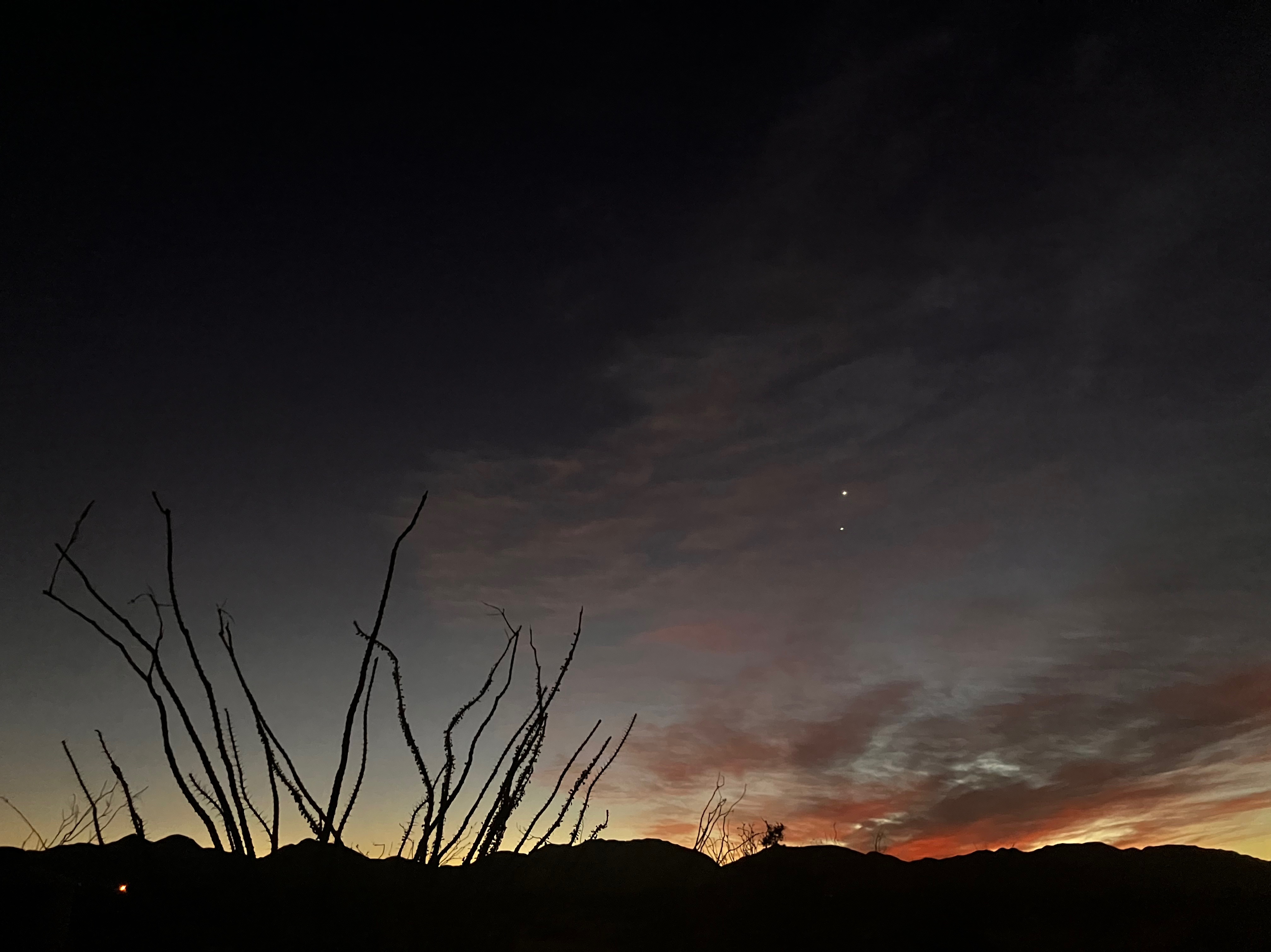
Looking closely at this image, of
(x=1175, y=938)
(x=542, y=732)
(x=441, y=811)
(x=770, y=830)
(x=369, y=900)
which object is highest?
(x=770, y=830)

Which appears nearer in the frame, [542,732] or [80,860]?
[542,732]

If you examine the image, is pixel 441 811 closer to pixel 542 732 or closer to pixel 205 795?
pixel 542 732

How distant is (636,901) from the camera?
3.70 m

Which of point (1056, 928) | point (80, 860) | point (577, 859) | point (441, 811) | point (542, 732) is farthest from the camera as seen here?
point (577, 859)

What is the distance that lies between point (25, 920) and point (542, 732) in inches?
60.9

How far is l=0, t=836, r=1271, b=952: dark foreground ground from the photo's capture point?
226 centimetres

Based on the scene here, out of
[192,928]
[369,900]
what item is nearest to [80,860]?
[192,928]

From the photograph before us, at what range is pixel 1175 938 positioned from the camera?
2.84 meters

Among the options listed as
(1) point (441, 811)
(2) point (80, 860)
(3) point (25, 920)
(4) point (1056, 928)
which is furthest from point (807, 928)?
(2) point (80, 860)

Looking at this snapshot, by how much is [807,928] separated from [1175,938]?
1.39m

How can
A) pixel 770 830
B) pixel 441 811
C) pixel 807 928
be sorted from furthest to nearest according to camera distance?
1. pixel 770 830
2. pixel 807 928
3. pixel 441 811

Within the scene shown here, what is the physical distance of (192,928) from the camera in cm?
248

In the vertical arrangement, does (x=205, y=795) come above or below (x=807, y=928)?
above

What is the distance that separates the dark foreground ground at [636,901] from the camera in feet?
7.40
